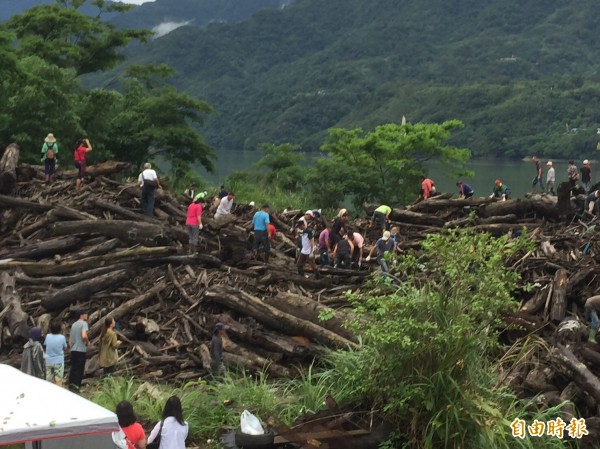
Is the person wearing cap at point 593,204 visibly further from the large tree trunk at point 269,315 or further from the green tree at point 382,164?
the green tree at point 382,164

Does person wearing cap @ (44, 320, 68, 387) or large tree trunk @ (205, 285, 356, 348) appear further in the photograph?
large tree trunk @ (205, 285, 356, 348)

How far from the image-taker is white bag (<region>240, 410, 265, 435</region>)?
10.2m

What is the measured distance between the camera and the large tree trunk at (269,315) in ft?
47.9

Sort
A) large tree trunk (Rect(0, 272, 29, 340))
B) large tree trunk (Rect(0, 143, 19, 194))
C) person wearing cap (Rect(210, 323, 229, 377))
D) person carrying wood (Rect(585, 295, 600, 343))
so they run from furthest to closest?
large tree trunk (Rect(0, 143, 19, 194)) → large tree trunk (Rect(0, 272, 29, 340)) → person wearing cap (Rect(210, 323, 229, 377)) → person carrying wood (Rect(585, 295, 600, 343))

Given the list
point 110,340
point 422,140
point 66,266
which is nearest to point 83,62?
point 422,140

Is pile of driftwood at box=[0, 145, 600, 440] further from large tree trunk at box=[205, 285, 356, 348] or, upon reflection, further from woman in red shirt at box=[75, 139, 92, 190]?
woman in red shirt at box=[75, 139, 92, 190]

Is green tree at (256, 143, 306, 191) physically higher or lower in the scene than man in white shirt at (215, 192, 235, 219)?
lower

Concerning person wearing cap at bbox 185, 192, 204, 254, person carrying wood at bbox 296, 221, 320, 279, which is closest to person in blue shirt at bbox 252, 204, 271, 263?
person carrying wood at bbox 296, 221, 320, 279

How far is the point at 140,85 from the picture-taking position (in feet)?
175

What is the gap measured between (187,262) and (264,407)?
840 cm

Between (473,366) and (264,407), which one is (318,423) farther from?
(473,366)

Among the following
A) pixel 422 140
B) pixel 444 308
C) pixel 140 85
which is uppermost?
pixel 444 308

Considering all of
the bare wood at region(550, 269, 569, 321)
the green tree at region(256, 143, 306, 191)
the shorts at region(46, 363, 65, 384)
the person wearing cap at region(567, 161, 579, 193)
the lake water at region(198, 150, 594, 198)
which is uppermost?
the shorts at region(46, 363, 65, 384)

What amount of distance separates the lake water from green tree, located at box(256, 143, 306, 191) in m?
4.04
